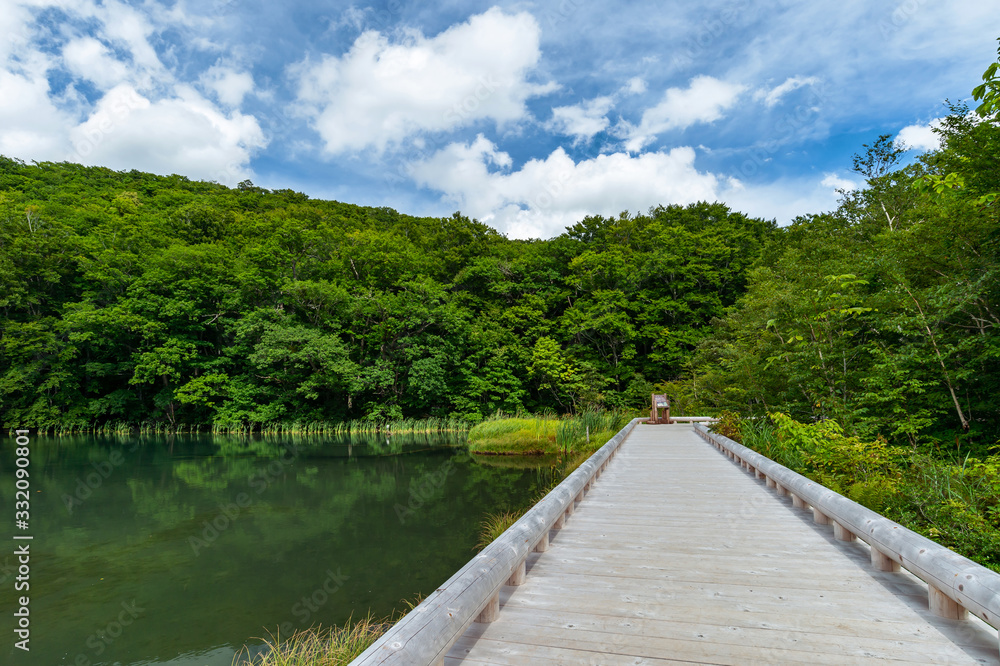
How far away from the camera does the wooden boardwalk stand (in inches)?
77.7

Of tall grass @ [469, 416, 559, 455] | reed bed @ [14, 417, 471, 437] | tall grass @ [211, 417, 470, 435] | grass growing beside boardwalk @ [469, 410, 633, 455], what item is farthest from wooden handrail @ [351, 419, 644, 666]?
tall grass @ [211, 417, 470, 435]

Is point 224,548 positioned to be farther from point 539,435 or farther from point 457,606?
point 539,435

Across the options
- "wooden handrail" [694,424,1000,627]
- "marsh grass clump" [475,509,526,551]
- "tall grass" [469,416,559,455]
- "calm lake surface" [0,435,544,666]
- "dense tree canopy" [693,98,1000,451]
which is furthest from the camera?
"tall grass" [469,416,559,455]

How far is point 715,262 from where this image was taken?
30188 millimetres

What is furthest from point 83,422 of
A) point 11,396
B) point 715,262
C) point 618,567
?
point 715,262

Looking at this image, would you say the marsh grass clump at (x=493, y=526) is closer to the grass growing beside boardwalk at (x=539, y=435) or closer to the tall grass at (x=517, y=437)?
the grass growing beside boardwalk at (x=539, y=435)

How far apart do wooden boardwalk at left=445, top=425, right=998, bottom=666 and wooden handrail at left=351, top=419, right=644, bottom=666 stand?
0.19 m

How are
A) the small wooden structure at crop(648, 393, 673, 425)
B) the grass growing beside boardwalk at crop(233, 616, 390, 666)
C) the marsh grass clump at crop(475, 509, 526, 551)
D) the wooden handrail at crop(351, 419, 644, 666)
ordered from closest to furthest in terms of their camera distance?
the wooden handrail at crop(351, 419, 644, 666)
the grass growing beside boardwalk at crop(233, 616, 390, 666)
the marsh grass clump at crop(475, 509, 526, 551)
the small wooden structure at crop(648, 393, 673, 425)

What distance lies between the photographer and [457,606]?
1.86 metres

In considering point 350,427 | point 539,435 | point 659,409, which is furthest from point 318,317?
point 659,409

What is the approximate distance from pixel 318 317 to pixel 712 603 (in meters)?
26.9

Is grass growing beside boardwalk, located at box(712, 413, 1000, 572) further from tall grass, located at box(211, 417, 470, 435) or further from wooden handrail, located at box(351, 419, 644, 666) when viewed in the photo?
tall grass, located at box(211, 417, 470, 435)

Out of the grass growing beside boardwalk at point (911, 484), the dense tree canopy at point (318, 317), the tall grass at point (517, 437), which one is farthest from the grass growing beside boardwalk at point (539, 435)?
the grass growing beside boardwalk at point (911, 484)

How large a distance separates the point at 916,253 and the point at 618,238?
25721 millimetres
